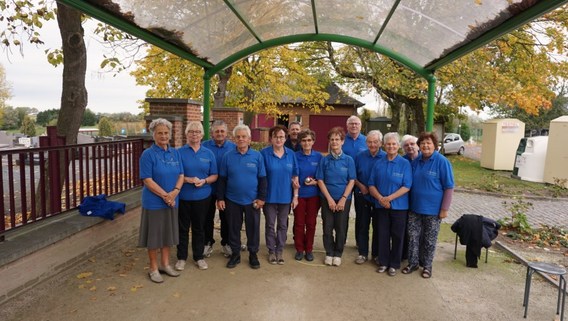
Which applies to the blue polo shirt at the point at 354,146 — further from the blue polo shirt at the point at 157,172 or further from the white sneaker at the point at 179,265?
the white sneaker at the point at 179,265

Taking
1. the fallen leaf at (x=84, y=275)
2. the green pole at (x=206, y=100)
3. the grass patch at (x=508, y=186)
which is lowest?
the fallen leaf at (x=84, y=275)

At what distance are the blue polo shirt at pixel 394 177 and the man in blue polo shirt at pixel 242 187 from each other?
1408mm

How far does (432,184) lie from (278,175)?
1.83m

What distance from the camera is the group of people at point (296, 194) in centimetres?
421

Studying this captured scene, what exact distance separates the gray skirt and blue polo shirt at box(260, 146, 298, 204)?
121cm

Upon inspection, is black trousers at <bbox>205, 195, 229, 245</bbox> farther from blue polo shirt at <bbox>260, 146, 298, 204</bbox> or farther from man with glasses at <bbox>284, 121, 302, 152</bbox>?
man with glasses at <bbox>284, 121, 302, 152</bbox>

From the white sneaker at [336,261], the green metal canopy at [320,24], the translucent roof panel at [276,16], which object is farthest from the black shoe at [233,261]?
the translucent roof panel at [276,16]

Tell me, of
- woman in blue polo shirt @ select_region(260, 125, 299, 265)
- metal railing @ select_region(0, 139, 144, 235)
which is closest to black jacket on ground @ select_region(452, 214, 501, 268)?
woman in blue polo shirt @ select_region(260, 125, 299, 265)

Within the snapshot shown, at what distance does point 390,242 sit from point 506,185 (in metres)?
9.62

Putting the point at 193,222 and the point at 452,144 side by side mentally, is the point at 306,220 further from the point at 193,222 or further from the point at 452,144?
the point at 452,144

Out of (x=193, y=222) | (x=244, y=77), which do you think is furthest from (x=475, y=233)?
(x=244, y=77)

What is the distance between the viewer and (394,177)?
14.5ft

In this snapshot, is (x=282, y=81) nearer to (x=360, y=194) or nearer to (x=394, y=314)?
(x=360, y=194)

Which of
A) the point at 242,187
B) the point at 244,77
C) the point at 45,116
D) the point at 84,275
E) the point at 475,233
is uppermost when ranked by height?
the point at 244,77
